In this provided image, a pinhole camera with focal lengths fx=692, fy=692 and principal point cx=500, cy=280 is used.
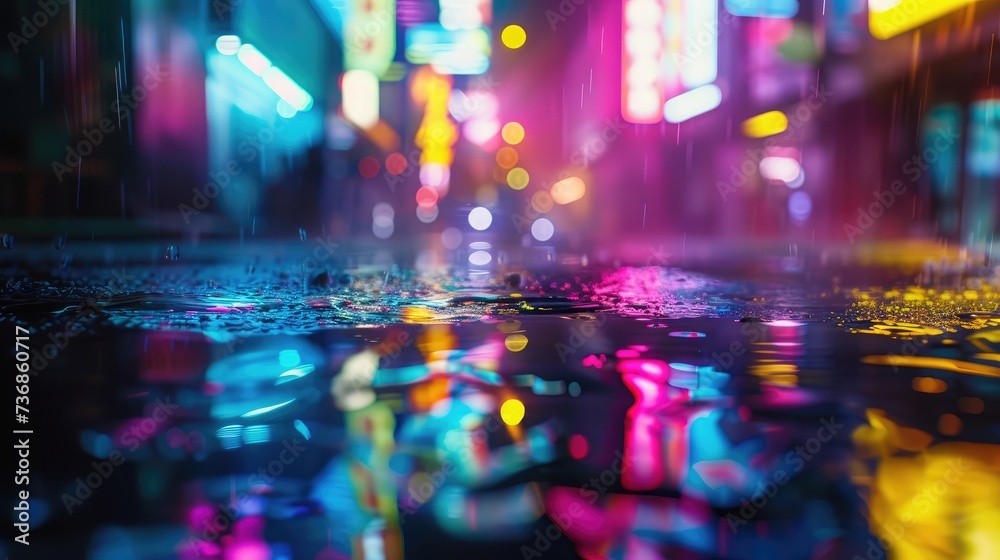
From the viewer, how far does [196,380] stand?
1934mm

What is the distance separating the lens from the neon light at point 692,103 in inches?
571

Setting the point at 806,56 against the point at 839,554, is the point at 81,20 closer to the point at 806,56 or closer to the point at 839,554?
the point at 839,554

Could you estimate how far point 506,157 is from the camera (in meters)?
27.2

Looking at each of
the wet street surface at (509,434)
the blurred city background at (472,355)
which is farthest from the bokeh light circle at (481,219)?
the wet street surface at (509,434)

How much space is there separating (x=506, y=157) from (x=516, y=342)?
25.1 meters

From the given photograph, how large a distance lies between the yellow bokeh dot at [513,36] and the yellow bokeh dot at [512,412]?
25.9 meters

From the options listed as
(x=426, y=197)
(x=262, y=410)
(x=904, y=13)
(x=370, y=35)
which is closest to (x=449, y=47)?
(x=370, y=35)

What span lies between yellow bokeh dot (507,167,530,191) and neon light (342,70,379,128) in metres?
7.40

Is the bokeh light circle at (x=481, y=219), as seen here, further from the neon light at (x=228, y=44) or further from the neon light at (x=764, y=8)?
the neon light at (x=228, y=44)

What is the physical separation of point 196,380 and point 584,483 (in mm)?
1223

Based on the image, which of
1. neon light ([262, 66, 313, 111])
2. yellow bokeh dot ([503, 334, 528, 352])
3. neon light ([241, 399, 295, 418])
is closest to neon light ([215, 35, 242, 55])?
neon light ([262, 66, 313, 111])

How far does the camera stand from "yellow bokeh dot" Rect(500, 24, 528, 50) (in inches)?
1022

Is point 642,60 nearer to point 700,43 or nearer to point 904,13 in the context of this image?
point 700,43

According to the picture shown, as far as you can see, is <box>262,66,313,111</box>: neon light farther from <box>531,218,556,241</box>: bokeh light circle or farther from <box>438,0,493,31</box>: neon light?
<box>531,218,556,241</box>: bokeh light circle
